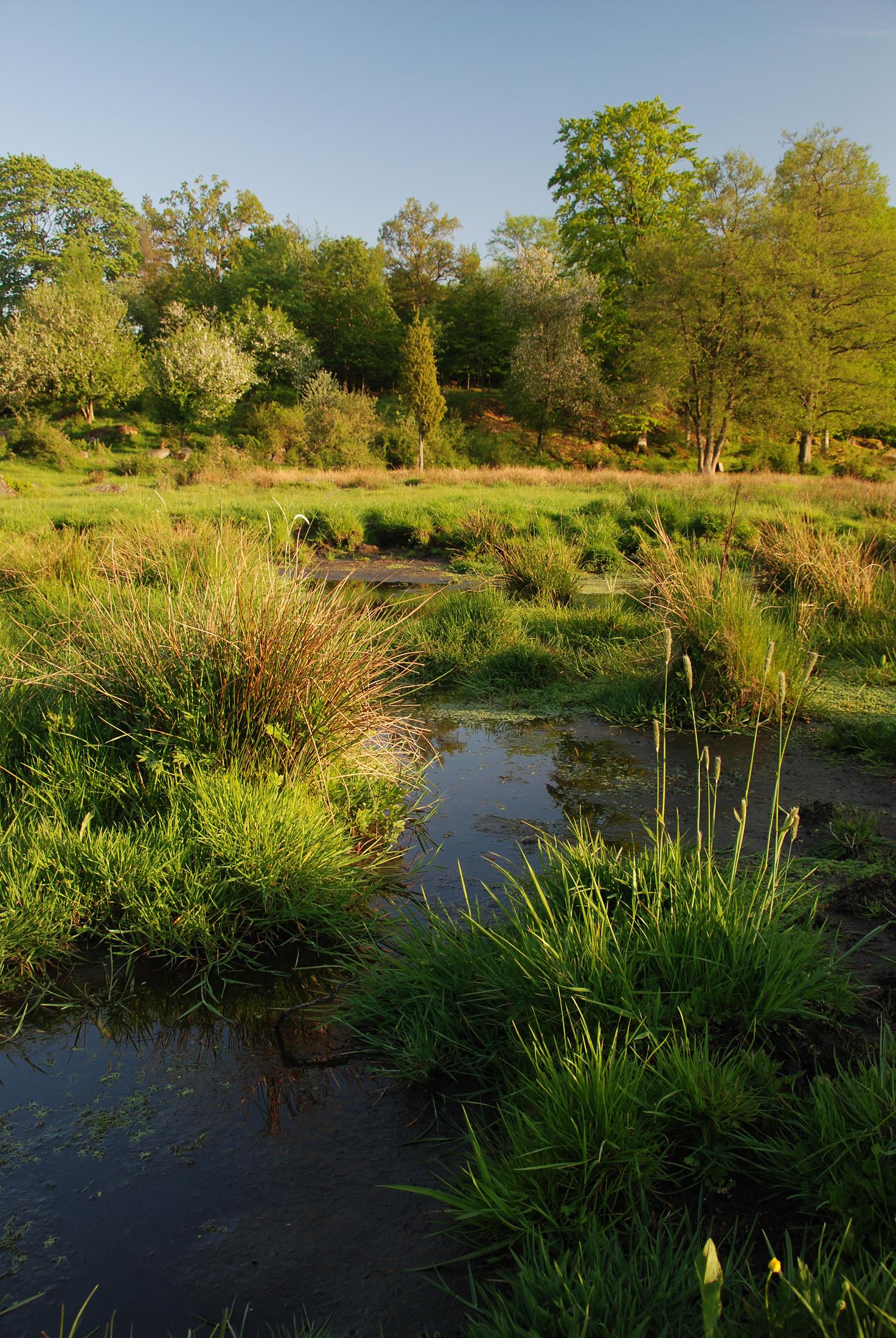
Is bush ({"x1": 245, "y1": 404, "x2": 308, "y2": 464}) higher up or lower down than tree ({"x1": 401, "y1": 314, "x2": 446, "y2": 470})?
lower down

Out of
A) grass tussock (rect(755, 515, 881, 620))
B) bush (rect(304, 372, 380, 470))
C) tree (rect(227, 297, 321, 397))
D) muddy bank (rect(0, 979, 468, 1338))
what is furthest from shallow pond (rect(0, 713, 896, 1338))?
tree (rect(227, 297, 321, 397))

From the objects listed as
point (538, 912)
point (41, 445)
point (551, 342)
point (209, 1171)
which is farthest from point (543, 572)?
point (551, 342)

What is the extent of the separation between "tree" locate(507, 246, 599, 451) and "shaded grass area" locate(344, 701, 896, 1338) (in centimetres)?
3900

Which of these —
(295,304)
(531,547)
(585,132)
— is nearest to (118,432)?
(295,304)

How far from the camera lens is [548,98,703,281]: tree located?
39.9 m

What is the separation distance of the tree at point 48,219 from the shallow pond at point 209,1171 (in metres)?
66.5

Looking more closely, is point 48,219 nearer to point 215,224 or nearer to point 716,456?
point 215,224

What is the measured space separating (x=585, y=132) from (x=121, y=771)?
1805 inches

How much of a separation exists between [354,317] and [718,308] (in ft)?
85.3

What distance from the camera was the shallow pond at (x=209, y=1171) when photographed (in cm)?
206

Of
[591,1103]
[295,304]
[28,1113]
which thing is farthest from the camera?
[295,304]

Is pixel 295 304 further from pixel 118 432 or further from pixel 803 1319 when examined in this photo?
pixel 803 1319

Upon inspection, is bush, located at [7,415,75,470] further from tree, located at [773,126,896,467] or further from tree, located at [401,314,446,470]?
tree, located at [773,126,896,467]

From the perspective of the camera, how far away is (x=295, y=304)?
160 ft
